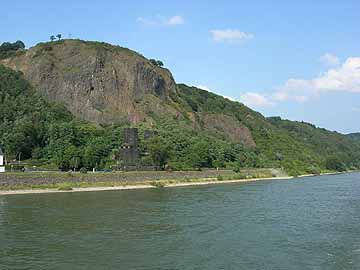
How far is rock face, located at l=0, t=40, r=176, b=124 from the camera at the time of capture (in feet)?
391

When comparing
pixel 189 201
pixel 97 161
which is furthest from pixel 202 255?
pixel 97 161

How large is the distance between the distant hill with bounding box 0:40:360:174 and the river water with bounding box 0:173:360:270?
1820 inches

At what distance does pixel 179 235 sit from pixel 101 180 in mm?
39938

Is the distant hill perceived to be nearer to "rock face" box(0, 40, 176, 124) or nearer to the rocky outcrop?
"rock face" box(0, 40, 176, 124)

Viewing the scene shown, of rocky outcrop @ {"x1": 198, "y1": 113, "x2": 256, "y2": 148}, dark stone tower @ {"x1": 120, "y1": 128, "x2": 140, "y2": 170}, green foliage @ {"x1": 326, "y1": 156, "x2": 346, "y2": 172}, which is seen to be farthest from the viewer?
green foliage @ {"x1": 326, "y1": 156, "x2": 346, "y2": 172}

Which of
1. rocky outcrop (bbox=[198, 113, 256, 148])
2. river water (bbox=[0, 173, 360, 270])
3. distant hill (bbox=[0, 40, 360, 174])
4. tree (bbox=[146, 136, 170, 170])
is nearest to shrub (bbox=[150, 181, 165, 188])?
tree (bbox=[146, 136, 170, 170])

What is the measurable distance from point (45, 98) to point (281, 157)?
6568 cm

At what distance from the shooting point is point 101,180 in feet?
218

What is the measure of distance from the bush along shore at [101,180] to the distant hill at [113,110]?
8051 millimetres

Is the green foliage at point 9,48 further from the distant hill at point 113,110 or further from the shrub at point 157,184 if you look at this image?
the shrub at point 157,184

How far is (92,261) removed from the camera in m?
21.5

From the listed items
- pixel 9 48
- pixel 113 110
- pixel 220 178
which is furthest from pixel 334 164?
pixel 9 48

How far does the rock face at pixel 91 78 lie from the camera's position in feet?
391

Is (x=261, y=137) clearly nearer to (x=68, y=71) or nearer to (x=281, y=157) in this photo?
(x=281, y=157)
